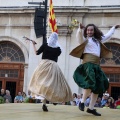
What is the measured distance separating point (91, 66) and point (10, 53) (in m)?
13.8

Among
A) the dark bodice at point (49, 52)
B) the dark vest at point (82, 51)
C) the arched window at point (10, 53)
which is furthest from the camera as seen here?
the arched window at point (10, 53)

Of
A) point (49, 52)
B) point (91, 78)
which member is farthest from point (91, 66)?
point (49, 52)

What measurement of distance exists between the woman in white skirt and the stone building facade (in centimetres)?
1114

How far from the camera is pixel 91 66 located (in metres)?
7.32

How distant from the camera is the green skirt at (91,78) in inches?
284

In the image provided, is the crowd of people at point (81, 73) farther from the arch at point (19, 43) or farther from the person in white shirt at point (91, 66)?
the arch at point (19, 43)

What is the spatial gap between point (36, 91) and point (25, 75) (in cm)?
1249

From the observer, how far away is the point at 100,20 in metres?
19.2

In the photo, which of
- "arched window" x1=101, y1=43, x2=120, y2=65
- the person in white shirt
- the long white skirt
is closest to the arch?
"arched window" x1=101, y1=43, x2=120, y2=65

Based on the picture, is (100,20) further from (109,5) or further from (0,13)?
(0,13)

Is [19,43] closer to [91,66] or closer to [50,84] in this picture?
[50,84]

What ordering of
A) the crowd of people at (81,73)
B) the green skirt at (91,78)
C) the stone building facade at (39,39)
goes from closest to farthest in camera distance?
1. the green skirt at (91,78)
2. the crowd of people at (81,73)
3. the stone building facade at (39,39)

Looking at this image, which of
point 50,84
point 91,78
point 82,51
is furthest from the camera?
point 50,84

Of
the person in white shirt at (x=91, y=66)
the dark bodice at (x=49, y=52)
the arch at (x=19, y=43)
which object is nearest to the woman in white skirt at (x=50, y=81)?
the dark bodice at (x=49, y=52)
